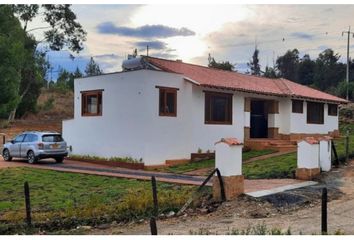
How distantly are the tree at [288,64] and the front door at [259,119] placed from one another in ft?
107

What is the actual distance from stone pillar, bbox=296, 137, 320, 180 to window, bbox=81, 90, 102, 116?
1090 centimetres

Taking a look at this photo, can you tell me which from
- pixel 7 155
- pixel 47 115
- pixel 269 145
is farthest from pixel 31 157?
pixel 47 115

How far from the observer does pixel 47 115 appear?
167 ft

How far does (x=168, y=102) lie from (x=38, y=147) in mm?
6334

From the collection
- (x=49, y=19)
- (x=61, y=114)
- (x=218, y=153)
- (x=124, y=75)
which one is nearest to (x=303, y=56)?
(x=61, y=114)

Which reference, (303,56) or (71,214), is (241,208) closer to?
(71,214)

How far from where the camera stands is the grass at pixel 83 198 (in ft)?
38.7

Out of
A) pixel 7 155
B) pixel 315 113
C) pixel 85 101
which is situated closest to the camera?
pixel 7 155

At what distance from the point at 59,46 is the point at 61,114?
41.1 feet

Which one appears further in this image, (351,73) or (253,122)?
(351,73)

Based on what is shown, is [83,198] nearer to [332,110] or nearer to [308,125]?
[308,125]

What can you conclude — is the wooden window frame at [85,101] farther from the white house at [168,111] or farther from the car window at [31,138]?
the car window at [31,138]
